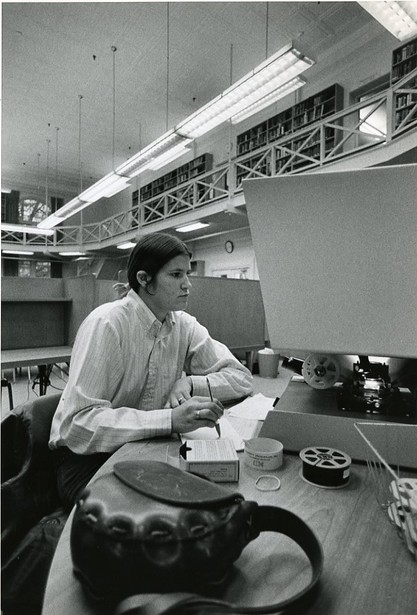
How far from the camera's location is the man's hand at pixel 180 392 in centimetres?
111

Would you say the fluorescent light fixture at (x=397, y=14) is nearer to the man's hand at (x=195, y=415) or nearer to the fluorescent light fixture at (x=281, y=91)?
the fluorescent light fixture at (x=281, y=91)

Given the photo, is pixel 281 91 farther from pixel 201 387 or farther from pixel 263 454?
Result: pixel 263 454

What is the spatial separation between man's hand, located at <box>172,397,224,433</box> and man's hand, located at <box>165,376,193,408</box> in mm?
217

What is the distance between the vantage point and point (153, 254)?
1234 millimetres

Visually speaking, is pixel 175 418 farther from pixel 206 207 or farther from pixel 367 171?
pixel 206 207

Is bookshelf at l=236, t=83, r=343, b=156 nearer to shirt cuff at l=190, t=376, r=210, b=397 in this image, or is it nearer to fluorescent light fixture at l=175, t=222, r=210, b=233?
fluorescent light fixture at l=175, t=222, r=210, b=233

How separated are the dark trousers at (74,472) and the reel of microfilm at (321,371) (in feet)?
1.88

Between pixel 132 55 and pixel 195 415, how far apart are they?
603 cm

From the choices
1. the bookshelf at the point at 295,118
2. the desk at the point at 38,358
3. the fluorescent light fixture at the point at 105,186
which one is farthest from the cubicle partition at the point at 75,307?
the bookshelf at the point at 295,118

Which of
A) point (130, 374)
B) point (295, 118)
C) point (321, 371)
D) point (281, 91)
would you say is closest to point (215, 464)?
point (321, 371)

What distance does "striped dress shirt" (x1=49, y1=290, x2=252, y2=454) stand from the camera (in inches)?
34.2

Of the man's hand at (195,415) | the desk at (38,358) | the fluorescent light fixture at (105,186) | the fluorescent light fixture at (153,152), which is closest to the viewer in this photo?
the man's hand at (195,415)

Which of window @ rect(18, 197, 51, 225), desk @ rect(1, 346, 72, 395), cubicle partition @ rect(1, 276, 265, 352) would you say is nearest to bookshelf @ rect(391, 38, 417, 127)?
cubicle partition @ rect(1, 276, 265, 352)

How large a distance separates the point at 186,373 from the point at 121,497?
105 centimetres
